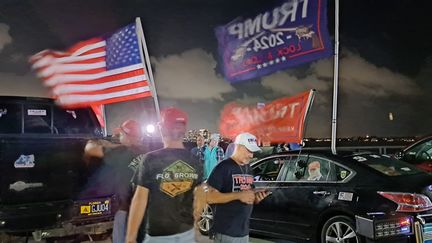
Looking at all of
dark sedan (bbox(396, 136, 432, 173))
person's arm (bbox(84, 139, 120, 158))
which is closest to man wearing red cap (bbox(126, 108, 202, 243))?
person's arm (bbox(84, 139, 120, 158))

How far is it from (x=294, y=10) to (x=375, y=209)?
9.46ft

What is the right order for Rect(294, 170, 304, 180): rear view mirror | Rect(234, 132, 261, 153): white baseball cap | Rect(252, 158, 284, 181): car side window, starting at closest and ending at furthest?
Rect(234, 132, 261, 153): white baseball cap, Rect(294, 170, 304, 180): rear view mirror, Rect(252, 158, 284, 181): car side window

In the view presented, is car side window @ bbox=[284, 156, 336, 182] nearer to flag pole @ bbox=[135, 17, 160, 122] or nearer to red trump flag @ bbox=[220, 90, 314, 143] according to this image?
red trump flag @ bbox=[220, 90, 314, 143]

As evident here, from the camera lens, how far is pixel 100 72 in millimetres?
8578

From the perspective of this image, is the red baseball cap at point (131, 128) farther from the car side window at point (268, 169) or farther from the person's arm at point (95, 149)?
the car side window at point (268, 169)

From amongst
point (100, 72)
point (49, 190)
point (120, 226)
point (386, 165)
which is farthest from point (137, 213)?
point (100, 72)

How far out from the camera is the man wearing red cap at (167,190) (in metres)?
3.18

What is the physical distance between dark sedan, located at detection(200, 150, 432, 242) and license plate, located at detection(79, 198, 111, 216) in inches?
95.6

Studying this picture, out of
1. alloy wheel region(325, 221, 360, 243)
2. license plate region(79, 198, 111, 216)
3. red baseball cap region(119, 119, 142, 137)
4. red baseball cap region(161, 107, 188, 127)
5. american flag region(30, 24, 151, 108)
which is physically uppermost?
american flag region(30, 24, 151, 108)

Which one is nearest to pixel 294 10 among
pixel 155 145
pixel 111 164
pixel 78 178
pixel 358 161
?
pixel 358 161

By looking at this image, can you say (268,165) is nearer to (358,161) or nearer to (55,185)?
(358,161)

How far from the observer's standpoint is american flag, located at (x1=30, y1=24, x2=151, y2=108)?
814 centimetres

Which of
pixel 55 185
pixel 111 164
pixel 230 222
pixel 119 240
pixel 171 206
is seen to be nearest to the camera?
pixel 171 206

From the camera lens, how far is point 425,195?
5.36 metres
